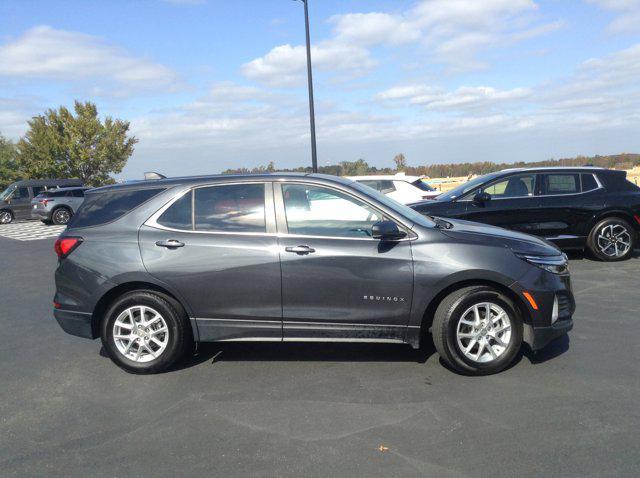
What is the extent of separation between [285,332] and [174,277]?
1.03 metres

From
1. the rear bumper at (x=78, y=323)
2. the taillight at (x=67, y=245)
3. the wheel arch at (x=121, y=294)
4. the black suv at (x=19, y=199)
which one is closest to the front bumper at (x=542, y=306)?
the wheel arch at (x=121, y=294)

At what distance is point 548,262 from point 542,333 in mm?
581

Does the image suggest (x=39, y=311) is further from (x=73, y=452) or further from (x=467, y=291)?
(x=467, y=291)

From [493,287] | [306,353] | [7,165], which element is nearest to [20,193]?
[306,353]

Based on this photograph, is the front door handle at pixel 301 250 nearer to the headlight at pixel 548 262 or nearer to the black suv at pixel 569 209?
the headlight at pixel 548 262

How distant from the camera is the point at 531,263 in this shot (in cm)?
450

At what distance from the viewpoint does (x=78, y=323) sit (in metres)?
4.79

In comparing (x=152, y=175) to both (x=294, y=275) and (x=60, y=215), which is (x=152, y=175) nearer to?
(x=294, y=275)

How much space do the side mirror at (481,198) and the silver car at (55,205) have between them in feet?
60.2

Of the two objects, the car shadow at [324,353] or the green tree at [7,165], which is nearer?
the car shadow at [324,353]

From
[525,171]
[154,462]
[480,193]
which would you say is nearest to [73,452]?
[154,462]

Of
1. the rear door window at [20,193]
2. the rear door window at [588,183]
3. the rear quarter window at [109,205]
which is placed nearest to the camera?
the rear quarter window at [109,205]

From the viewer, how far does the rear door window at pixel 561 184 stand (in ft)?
30.9

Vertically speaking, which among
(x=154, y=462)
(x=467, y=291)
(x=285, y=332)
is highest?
(x=467, y=291)
